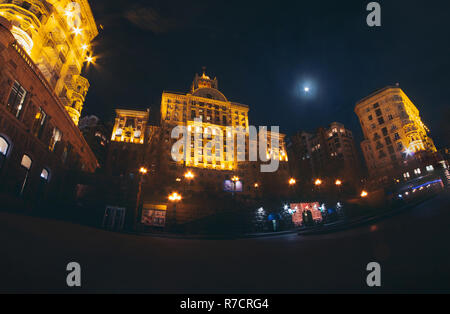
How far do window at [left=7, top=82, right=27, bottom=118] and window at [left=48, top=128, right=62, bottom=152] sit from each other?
5541mm

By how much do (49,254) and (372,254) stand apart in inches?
366

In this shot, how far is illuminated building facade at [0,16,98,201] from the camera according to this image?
14258 millimetres

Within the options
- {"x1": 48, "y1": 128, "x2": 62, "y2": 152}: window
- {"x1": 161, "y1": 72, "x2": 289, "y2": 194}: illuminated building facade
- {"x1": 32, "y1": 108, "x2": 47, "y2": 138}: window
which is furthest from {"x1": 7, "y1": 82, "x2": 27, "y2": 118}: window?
{"x1": 161, "y1": 72, "x2": 289, "y2": 194}: illuminated building facade

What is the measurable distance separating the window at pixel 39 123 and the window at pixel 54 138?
2.07 meters

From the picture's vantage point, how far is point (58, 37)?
992 inches

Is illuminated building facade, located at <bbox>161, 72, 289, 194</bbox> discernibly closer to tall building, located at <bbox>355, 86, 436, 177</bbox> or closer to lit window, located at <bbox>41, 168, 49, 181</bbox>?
tall building, located at <bbox>355, 86, 436, 177</bbox>

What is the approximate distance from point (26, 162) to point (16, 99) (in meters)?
5.28

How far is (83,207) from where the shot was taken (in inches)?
805

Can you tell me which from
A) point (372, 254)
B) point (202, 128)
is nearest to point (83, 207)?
point (372, 254)

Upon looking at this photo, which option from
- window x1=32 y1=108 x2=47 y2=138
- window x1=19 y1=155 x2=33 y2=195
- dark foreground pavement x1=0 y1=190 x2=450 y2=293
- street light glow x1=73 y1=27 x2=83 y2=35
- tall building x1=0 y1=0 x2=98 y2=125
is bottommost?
dark foreground pavement x1=0 y1=190 x2=450 y2=293

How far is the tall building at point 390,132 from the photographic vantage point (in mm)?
47656

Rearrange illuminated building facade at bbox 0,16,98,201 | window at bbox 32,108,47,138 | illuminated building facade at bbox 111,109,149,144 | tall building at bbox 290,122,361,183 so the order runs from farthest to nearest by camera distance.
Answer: tall building at bbox 290,122,361,183
illuminated building facade at bbox 111,109,149,144
window at bbox 32,108,47,138
illuminated building facade at bbox 0,16,98,201

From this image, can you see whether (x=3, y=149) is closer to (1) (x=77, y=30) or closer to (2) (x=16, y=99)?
(2) (x=16, y=99)
